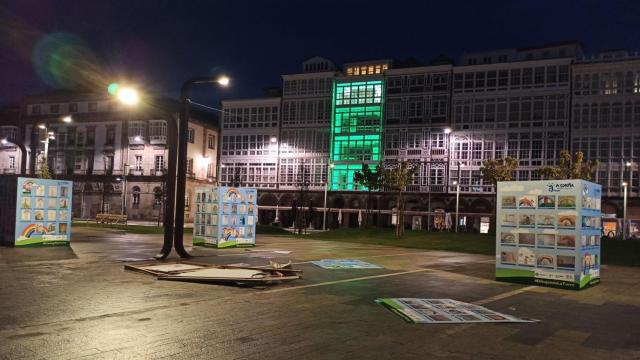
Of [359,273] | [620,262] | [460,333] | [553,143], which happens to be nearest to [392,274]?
[359,273]

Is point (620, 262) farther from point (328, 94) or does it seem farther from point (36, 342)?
point (328, 94)

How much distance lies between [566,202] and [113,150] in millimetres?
68652

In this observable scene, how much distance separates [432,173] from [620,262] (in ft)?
116

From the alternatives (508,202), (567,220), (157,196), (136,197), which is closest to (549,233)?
(567,220)

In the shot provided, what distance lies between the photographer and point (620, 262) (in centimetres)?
2642

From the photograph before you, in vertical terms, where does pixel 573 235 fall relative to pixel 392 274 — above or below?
above

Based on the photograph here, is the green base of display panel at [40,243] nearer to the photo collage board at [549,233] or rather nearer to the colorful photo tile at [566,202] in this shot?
the photo collage board at [549,233]

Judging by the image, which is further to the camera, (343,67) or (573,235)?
(343,67)

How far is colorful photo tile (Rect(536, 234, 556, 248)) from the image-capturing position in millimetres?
15750

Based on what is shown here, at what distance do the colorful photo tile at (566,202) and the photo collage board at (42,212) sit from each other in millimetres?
19156

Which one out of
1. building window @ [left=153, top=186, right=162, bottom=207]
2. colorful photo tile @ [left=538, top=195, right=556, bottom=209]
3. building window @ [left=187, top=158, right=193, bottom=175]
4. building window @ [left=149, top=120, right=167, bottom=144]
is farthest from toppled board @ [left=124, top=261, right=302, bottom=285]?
building window @ [left=149, top=120, right=167, bottom=144]

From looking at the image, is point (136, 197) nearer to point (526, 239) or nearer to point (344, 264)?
point (344, 264)

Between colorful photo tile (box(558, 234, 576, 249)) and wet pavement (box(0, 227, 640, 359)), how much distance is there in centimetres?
133

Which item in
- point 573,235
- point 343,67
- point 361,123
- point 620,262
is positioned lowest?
point 620,262
